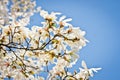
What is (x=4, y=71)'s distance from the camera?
457 centimetres

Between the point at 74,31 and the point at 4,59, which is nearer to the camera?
the point at 74,31

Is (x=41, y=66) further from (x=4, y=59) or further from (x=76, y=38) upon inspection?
(x=76, y=38)

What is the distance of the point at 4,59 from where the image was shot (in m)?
4.43

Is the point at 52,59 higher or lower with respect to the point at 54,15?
lower

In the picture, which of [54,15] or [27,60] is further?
[27,60]

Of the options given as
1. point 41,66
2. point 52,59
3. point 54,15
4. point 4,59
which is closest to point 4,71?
point 4,59

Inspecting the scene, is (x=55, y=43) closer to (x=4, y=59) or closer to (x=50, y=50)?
(x=50, y=50)

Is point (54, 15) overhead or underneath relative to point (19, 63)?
overhead

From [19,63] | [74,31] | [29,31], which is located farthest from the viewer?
[19,63]

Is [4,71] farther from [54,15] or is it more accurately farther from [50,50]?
[54,15]

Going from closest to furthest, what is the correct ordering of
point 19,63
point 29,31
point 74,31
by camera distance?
1. point 74,31
2. point 29,31
3. point 19,63

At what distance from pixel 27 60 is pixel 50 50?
0.57 metres

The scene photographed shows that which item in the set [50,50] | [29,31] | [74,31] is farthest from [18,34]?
[74,31]

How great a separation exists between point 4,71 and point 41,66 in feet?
1.72
